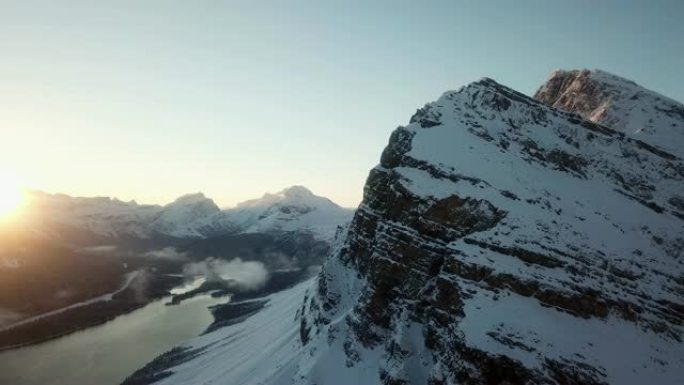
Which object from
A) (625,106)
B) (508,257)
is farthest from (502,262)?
(625,106)

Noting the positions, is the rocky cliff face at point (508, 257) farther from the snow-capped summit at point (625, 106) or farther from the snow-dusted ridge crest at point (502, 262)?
the snow-capped summit at point (625, 106)

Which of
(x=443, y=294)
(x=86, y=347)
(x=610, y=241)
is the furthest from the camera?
(x=86, y=347)

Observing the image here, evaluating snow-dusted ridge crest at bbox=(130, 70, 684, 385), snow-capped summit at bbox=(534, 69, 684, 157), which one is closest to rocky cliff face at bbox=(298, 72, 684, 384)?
snow-dusted ridge crest at bbox=(130, 70, 684, 385)

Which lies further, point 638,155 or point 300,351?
point 300,351

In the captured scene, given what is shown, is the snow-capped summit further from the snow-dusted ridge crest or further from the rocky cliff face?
the snow-dusted ridge crest

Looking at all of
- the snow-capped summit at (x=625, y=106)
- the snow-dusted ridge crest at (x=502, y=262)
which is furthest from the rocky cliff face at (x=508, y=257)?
the snow-capped summit at (x=625, y=106)

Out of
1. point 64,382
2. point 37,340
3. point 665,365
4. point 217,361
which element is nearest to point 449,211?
point 665,365

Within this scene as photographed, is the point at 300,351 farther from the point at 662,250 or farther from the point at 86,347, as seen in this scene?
the point at 86,347
